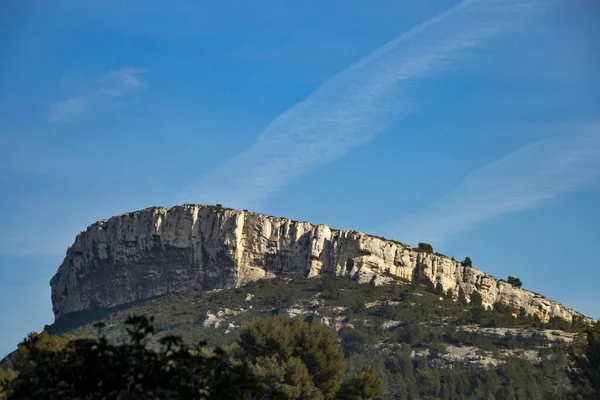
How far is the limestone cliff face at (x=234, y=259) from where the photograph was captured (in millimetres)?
129750

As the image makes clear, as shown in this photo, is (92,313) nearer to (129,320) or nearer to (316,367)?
(316,367)

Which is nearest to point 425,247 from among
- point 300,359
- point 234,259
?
point 234,259

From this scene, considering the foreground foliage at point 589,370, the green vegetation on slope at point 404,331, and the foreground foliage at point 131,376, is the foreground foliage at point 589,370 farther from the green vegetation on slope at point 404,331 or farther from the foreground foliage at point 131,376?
the foreground foliage at point 131,376

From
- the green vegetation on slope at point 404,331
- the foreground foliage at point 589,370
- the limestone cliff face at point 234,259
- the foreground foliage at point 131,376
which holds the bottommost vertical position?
the foreground foliage at point 131,376

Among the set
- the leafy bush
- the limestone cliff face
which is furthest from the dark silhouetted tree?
the leafy bush

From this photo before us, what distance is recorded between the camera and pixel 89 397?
1217 cm

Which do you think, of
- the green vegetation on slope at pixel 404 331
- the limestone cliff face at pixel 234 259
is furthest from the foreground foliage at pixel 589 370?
the limestone cliff face at pixel 234 259

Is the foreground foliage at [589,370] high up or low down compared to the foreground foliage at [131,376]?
up

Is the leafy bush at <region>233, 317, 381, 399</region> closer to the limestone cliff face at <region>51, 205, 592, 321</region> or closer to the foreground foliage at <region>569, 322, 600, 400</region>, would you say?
the foreground foliage at <region>569, 322, 600, 400</region>

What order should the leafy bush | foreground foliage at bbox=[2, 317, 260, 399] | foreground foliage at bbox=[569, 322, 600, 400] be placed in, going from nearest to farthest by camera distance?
foreground foliage at bbox=[2, 317, 260, 399] < foreground foliage at bbox=[569, 322, 600, 400] < the leafy bush

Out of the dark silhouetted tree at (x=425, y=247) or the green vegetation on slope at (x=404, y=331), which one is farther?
the dark silhouetted tree at (x=425, y=247)

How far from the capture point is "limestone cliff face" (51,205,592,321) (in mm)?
129750

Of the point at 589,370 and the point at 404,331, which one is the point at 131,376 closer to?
the point at 589,370

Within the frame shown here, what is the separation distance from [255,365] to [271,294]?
7215cm
